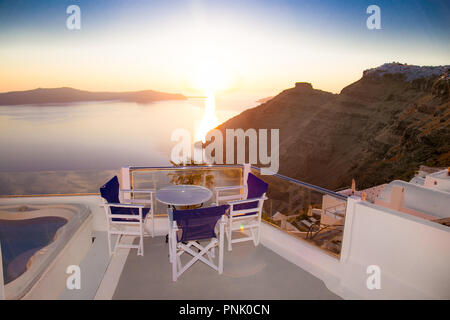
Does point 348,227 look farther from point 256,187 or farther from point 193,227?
point 193,227

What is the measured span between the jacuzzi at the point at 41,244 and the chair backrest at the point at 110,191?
522mm

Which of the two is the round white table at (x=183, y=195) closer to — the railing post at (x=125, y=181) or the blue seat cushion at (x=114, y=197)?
the blue seat cushion at (x=114, y=197)

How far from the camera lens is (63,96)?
82.6 feet

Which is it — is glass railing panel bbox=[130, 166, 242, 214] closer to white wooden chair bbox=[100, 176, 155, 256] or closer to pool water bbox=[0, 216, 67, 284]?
white wooden chair bbox=[100, 176, 155, 256]

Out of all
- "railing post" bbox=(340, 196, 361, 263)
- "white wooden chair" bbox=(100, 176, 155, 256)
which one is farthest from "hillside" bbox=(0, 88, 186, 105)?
"railing post" bbox=(340, 196, 361, 263)

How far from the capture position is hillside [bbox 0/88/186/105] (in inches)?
800

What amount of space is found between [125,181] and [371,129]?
4990 cm

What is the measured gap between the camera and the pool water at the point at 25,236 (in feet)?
8.91

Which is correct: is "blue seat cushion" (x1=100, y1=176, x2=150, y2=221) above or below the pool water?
above

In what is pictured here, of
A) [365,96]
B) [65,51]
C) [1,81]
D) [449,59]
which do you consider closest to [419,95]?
[365,96]

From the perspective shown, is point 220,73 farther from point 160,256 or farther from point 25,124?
point 25,124

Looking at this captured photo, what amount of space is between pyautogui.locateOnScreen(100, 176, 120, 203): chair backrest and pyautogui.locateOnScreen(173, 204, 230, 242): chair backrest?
1.05 meters

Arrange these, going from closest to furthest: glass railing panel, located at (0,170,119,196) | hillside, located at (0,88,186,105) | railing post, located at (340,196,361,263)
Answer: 1. railing post, located at (340,196,361,263)
2. hillside, located at (0,88,186,105)
3. glass railing panel, located at (0,170,119,196)

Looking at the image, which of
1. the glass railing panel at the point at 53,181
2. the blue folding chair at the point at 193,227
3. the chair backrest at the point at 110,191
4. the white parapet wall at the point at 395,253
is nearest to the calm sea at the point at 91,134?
the glass railing panel at the point at 53,181
